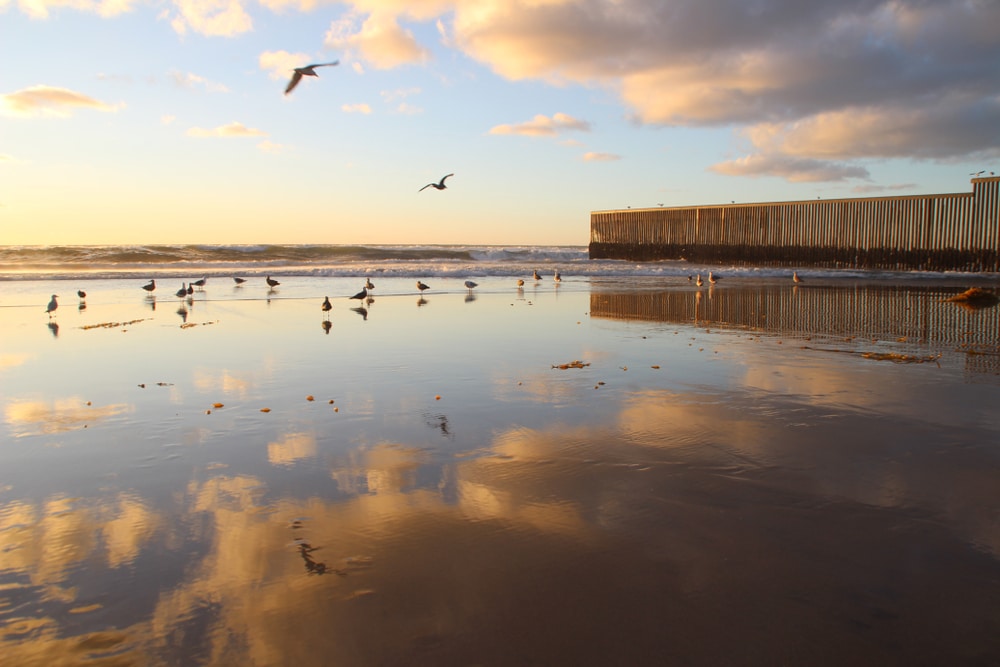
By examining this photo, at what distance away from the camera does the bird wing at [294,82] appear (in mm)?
9971

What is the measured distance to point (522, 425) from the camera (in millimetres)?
5293

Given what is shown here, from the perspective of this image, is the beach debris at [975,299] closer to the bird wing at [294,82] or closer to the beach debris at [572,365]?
the beach debris at [572,365]

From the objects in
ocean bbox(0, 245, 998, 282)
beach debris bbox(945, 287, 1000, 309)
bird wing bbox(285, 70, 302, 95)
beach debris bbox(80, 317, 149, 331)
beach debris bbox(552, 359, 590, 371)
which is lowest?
beach debris bbox(552, 359, 590, 371)

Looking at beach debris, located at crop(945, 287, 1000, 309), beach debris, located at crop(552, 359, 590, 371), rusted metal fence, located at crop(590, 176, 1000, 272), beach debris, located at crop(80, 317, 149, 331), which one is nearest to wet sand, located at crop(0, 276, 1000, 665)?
beach debris, located at crop(552, 359, 590, 371)

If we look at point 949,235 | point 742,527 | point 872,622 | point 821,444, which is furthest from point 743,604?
point 949,235

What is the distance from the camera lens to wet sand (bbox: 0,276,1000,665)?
2.49 meters

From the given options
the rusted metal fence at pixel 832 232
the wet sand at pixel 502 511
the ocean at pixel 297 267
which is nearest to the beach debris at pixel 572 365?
the wet sand at pixel 502 511

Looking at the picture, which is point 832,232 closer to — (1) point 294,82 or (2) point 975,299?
(2) point 975,299

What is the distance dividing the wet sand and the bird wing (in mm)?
4328

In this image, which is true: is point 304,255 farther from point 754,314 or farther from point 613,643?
point 613,643

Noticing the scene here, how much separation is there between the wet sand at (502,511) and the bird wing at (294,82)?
14.2 ft

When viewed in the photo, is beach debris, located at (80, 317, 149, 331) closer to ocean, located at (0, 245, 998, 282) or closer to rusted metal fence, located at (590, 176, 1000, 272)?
ocean, located at (0, 245, 998, 282)

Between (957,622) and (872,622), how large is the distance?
315mm

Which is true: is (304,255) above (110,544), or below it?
above
